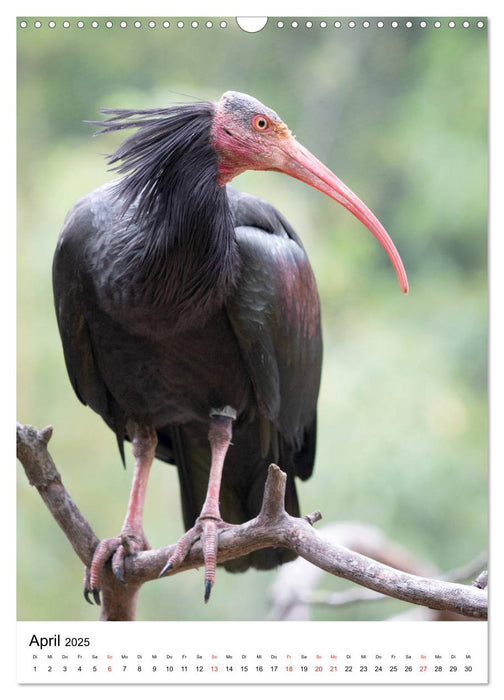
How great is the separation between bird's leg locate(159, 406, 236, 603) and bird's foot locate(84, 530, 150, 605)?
0.53 ft

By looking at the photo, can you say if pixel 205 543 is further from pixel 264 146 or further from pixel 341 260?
pixel 341 260

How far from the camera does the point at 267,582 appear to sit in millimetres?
4684

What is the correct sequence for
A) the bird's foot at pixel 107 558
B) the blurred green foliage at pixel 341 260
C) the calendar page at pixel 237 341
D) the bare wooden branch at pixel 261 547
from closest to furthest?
1. the bare wooden branch at pixel 261 547
2. the calendar page at pixel 237 341
3. the bird's foot at pixel 107 558
4. the blurred green foliage at pixel 341 260

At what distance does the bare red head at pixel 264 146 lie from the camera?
2.55 meters

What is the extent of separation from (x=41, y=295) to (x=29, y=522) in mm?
804

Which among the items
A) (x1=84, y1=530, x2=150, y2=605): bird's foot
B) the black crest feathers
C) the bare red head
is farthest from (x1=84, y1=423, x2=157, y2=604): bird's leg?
the bare red head

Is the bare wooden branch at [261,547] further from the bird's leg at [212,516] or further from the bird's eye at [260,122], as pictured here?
the bird's eye at [260,122]

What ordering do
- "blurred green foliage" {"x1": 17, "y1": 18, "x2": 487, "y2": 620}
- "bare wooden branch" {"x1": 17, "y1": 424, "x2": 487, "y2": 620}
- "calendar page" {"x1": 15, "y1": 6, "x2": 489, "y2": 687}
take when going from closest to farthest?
"bare wooden branch" {"x1": 17, "y1": 424, "x2": 487, "y2": 620}
"calendar page" {"x1": 15, "y1": 6, "x2": 489, "y2": 687}
"blurred green foliage" {"x1": 17, "y1": 18, "x2": 487, "y2": 620}

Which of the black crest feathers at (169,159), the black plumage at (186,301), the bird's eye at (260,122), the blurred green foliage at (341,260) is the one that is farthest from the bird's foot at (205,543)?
the bird's eye at (260,122)

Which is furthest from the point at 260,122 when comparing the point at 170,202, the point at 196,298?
the point at 196,298

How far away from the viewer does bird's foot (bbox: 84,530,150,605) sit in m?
2.78

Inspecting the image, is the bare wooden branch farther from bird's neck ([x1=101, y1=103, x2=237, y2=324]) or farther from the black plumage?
bird's neck ([x1=101, y1=103, x2=237, y2=324])

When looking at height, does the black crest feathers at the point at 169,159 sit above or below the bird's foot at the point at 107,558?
above

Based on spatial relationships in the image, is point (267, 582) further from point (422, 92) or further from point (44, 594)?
point (422, 92)
